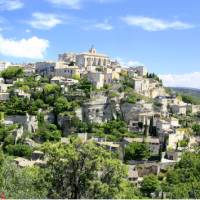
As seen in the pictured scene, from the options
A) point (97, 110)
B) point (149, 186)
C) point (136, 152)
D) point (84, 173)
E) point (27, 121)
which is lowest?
→ point (149, 186)

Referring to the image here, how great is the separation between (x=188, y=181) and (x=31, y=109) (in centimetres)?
2108

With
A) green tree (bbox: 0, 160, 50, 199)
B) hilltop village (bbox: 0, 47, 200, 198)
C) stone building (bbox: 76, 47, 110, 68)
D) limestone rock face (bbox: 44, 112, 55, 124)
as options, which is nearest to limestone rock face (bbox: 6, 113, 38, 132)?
hilltop village (bbox: 0, 47, 200, 198)

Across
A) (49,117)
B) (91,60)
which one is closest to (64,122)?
(49,117)

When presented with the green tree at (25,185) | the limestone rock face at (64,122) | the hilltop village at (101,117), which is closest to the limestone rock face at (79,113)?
the hilltop village at (101,117)

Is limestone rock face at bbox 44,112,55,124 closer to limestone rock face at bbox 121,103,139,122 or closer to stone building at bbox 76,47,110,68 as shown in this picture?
limestone rock face at bbox 121,103,139,122

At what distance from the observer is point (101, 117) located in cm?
Answer: 5278

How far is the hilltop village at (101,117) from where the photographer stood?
4362 centimetres

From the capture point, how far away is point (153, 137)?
163ft

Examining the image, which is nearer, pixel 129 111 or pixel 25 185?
pixel 25 185

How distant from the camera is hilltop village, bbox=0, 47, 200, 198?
1718 inches

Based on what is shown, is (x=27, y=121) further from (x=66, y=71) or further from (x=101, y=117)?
(x=66, y=71)

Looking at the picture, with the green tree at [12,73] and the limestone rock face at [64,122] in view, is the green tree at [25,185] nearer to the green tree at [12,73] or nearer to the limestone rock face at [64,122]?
the limestone rock face at [64,122]

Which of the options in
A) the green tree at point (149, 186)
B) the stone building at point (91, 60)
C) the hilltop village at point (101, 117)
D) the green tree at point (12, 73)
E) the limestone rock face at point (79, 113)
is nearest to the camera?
the green tree at point (149, 186)

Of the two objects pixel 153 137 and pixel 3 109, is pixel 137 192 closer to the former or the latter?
pixel 153 137
